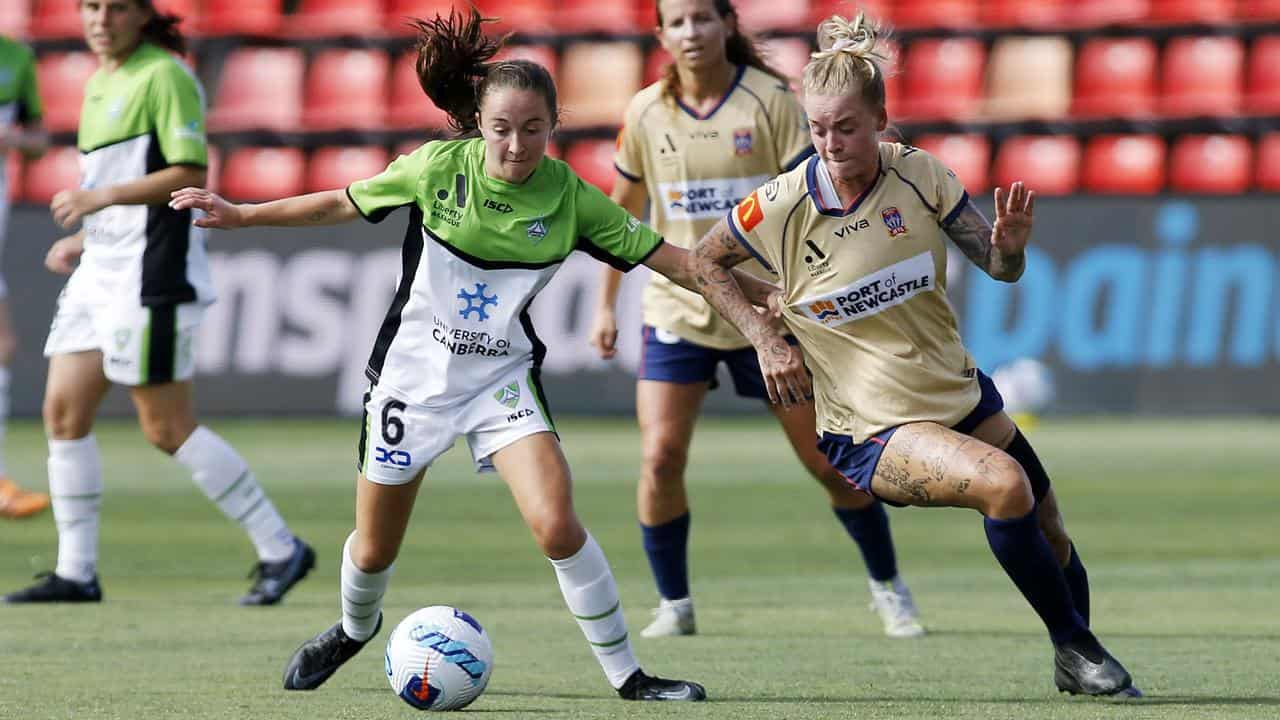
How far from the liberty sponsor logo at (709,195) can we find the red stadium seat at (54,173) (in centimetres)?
1020

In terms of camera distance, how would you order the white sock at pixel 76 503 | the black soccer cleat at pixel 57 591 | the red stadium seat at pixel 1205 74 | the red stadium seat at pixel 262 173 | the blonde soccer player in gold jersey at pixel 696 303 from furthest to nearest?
the red stadium seat at pixel 1205 74 → the red stadium seat at pixel 262 173 → the white sock at pixel 76 503 → the black soccer cleat at pixel 57 591 → the blonde soccer player in gold jersey at pixel 696 303

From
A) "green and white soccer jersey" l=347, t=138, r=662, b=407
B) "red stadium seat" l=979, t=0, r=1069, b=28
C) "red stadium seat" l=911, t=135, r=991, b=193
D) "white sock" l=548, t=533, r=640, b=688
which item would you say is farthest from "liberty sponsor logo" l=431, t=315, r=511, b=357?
"red stadium seat" l=979, t=0, r=1069, b=28

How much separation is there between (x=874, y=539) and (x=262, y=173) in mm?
10263

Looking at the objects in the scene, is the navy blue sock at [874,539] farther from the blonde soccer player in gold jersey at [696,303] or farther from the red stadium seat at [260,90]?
the red stadium seat at [260,90]

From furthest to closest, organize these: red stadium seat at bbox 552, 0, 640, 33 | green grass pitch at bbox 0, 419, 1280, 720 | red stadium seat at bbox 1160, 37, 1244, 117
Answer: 1. red stadium seat at bbox 552, 0, 640, 33
2. red stadium seat at bbox 1160, 37, 1244, 117
3. green grass pitch at bbox 0, 419, 1280, 720

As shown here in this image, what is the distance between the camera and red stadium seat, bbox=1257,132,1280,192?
1542cm

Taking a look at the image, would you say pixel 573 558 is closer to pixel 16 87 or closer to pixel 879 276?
pixel 879 276

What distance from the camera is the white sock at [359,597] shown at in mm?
5219

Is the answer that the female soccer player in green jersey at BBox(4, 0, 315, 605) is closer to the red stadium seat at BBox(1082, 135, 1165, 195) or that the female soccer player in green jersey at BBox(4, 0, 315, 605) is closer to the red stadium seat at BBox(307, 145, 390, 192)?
the red stadium seat at BBox(307, 145, 390, 192)

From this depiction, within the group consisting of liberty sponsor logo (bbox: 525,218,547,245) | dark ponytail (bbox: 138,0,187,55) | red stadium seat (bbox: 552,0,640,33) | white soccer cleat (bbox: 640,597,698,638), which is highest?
dark ponytail (bbox: 138,0,187,55)

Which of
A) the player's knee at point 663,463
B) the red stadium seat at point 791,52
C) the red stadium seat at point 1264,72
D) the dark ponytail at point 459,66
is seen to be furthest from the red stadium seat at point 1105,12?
the dark ponytail at point 459,66

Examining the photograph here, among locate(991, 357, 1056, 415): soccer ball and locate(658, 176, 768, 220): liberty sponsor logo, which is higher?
locate(658, 176, 768, 220): liberty sponsor logo

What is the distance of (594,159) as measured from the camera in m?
15.5

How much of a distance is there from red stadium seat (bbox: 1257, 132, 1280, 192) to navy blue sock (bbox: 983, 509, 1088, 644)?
444 inches
